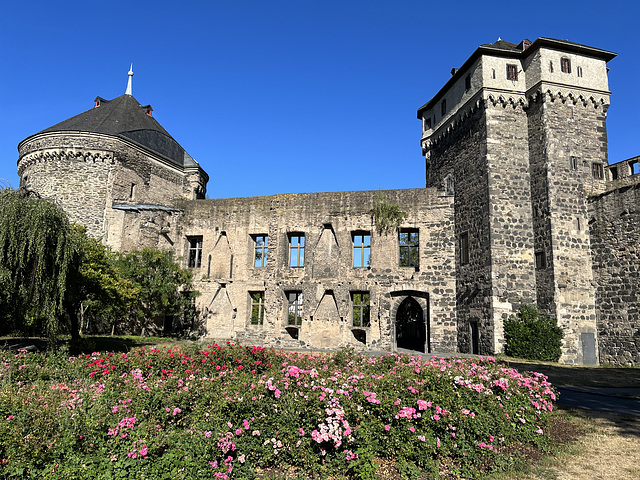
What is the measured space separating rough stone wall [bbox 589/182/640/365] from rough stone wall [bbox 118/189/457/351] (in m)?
5.63

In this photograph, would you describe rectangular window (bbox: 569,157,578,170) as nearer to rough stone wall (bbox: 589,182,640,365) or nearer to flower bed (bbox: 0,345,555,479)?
rough stone wall (bbox: 589,182,640,365)

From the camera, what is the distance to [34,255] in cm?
1102

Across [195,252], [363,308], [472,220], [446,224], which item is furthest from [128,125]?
[472,220]

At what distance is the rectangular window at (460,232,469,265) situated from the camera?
1941cm

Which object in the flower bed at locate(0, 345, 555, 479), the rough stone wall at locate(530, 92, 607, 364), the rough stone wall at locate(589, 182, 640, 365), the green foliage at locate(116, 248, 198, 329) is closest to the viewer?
the flower bed at locate(0, 345, 555, 479)

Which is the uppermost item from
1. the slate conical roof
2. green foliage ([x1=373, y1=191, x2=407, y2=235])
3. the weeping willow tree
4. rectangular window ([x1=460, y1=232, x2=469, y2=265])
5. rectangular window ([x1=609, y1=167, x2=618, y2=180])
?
the slate conical roof

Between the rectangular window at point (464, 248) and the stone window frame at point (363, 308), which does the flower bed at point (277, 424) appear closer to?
the rectangular window at point (464, 248)

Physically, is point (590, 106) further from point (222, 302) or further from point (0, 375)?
point (0, 375)

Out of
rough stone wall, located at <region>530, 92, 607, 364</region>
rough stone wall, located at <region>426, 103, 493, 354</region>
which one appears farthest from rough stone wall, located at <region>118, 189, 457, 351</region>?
rough stone wall, located at <region>530, 92, 607, 364</region>

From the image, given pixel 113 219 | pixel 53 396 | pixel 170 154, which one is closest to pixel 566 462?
pixel 53 396

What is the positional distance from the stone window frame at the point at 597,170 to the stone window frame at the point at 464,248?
18.1ft

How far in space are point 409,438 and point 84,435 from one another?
3477 millimetres

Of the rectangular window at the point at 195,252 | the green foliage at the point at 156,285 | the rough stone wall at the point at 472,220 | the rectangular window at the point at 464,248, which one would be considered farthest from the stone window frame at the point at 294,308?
the rectangular window at the point at 464,248

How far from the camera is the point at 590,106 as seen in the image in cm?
1836
